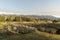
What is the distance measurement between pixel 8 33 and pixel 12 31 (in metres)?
0.56

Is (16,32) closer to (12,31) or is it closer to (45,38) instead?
(12,31)

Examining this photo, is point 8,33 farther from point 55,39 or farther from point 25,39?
point 55,39

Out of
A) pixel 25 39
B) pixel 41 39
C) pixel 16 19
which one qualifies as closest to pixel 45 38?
pixel 41 39

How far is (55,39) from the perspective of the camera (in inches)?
598

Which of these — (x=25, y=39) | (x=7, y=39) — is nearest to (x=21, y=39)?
(x=25, y=39)

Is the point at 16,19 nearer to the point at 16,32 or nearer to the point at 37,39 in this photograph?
the point at 16,32

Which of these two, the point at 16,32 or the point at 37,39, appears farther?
the point at 16,32

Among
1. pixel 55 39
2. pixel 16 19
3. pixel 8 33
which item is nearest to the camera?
pixel 55 39

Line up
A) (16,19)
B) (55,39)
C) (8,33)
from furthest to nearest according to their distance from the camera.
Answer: (16,19), (8,33), (55,39)

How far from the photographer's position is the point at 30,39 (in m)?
15.5

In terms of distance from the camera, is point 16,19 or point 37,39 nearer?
point 37,39

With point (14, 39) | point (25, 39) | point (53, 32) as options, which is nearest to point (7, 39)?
point (14, 39)

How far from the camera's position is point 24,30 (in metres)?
20.0

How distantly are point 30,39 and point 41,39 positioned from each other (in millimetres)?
1004
